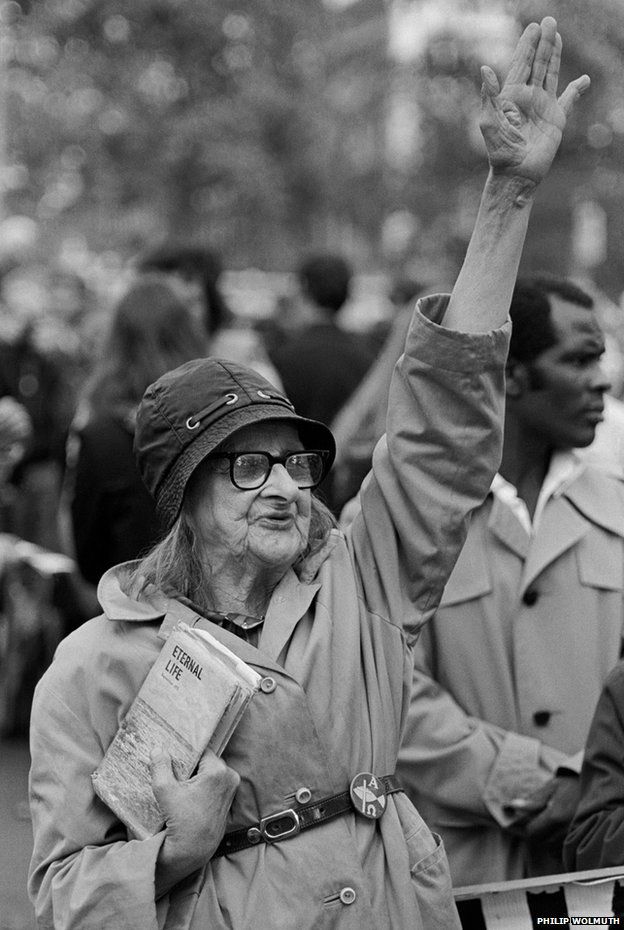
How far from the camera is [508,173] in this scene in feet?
9.04

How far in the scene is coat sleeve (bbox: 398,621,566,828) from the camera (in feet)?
12.3

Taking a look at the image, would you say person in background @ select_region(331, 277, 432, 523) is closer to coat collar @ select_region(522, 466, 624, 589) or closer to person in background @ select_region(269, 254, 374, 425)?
coat collar @ select_region(522, 466, 624, 589)

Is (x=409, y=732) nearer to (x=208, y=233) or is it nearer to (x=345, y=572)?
(x=345, y=572)

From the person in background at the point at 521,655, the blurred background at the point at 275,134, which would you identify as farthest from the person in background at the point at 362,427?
the blurred background at the point at 275,134

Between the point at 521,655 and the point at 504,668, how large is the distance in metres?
0.05

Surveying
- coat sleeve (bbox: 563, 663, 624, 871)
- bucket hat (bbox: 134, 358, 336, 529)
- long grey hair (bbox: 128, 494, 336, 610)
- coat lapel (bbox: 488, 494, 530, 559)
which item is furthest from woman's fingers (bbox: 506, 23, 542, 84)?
coat lapel (bbox: 488, 494, 530, 559)

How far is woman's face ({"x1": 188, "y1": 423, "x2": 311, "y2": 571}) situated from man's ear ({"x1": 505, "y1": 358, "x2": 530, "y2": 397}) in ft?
4.56

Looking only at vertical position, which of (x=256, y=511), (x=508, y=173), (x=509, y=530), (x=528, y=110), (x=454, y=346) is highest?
(x=528, y=110)

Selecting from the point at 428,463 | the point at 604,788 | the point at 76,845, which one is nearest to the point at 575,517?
the point at 604,788

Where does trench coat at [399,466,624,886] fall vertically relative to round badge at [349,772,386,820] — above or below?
below

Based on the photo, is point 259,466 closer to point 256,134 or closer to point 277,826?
point 277,826

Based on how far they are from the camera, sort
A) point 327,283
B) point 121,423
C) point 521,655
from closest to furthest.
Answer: point 521,655
point 121,423
point 327,283

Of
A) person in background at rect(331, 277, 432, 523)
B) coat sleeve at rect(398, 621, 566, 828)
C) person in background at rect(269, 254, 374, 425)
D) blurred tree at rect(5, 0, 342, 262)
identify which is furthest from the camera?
blurred tree at rect(5, 0, 342, 262)

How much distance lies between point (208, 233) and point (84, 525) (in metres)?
16.2
